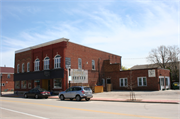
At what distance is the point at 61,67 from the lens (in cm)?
2994

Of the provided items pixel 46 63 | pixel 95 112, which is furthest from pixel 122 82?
pixel 95 112

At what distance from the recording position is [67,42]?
3064 cm

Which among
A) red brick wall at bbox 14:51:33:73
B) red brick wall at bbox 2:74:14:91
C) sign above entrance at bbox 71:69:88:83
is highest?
red brick wall at bbox 14:51:33:73

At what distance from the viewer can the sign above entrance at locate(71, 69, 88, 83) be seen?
3123 cm

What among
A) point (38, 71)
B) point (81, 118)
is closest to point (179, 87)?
point (38, 71)

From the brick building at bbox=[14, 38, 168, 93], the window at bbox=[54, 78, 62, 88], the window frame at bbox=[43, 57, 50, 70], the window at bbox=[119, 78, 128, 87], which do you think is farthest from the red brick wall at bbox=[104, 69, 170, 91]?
the window frame at bbox=[43, 57, 50, 70]

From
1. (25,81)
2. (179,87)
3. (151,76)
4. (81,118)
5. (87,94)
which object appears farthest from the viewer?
(25,81)

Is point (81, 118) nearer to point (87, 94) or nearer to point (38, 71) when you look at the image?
point (87, 94)

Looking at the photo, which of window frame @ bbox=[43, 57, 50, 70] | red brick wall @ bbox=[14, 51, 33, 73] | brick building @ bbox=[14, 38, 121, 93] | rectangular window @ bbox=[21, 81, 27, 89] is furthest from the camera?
rectangular window @ bbox=[21, 81, 27, 89]

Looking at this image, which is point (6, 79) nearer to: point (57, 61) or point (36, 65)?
point (36, 65)

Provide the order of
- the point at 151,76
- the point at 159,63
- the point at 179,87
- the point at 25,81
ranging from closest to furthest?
1. the point at 151,76
2. the point at 179,87
3. the point at 25,81
4. the point at 159,63

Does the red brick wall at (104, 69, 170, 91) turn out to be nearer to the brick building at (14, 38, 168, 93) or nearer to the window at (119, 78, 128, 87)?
the brick building at (14, 38, 168, 93)

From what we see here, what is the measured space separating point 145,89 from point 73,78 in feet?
43.6

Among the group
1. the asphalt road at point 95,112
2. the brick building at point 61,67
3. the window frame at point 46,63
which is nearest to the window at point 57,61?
the brick building at point 61,67
